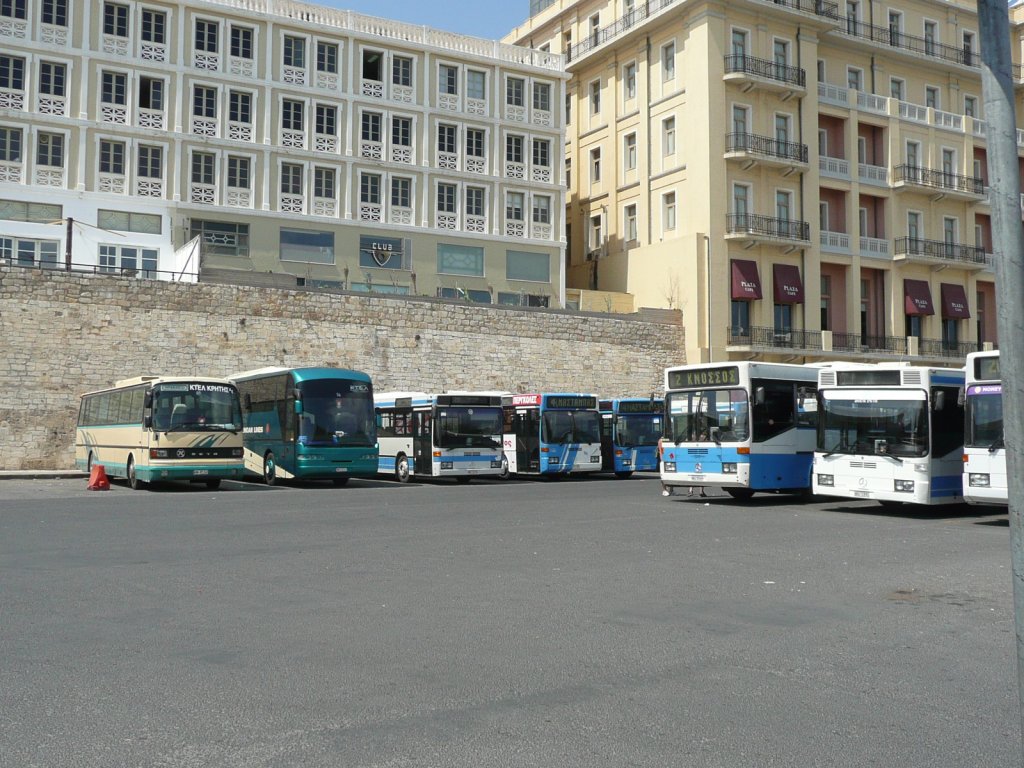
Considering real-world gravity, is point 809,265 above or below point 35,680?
above

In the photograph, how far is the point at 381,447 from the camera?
3366 cm

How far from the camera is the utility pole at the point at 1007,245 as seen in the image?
2.86m

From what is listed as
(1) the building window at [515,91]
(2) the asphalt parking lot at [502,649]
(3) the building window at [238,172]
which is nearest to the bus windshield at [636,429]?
(2) the asphalt parking lot at [502,649]

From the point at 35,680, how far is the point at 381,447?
1080 inches

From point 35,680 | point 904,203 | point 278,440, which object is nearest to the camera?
point 35,680

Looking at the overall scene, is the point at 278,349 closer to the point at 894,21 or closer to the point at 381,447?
the point at 381,447

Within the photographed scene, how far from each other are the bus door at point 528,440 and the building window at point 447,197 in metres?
16.7

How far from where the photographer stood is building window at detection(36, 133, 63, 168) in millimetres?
39500

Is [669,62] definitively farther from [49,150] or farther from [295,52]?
[49,150]

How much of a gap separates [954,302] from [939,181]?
6.66 metres

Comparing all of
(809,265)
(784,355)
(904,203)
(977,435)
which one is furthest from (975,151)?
(977,435)

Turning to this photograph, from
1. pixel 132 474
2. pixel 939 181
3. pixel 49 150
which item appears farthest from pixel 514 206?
pixel 132 474

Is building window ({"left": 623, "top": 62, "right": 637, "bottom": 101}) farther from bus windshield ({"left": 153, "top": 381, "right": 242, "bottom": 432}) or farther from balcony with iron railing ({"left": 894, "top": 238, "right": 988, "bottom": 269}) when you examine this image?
bus windshield ({"left": 153, "top": 381, "right": 242, "bottom": 432})

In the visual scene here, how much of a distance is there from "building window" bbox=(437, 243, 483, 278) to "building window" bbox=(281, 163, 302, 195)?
6871 millimetres
